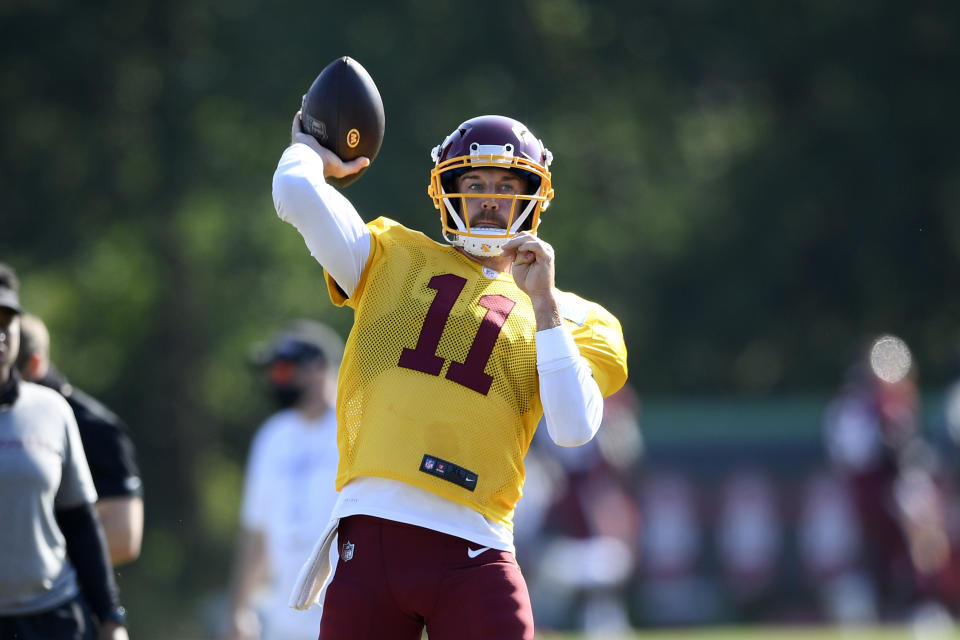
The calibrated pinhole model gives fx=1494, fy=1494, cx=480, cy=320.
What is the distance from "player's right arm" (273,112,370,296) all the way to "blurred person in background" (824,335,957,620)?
8.76 metres

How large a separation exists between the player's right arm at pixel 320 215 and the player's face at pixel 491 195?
11.3 inches

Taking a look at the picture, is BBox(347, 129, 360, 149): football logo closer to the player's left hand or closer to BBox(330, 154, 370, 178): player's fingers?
BBox(330, 154, 370, 178): player's fingers

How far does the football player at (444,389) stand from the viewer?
363 cm

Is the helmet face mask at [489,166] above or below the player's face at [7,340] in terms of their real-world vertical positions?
above

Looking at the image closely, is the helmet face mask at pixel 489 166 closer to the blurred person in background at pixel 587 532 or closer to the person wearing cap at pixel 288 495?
the person wearing cap at pixel 288 495

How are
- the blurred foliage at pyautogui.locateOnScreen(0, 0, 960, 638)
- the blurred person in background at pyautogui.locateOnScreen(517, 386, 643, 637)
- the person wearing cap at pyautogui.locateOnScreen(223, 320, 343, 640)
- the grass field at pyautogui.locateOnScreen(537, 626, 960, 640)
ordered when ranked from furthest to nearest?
the blurred foliage at pyautogui.locateOnScreen(0, 0, 960, 638), the blurred person in background at pyautogui.locateOnScreen(517, 386, 643, 637), the grass field at pyautogui.locateOnScreen(537, 626, 960, 640), the person wearing cap at pyautogui.locateOnScreen(223, 320, 343, 640)

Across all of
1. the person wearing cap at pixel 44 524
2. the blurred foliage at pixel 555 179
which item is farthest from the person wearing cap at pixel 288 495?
the blurred foliage at pixel 555 179

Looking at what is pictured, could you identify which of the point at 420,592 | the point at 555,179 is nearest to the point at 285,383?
the point at 420,592

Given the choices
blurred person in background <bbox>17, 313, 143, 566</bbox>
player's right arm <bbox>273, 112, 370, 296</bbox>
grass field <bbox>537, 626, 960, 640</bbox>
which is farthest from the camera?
grass field <bbox>537, 626, 960, 640</bbox>

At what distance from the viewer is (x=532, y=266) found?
3771 millimetres

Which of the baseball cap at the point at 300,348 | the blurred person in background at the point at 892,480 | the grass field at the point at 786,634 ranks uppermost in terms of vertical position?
the baseball cap at the point at 300,348

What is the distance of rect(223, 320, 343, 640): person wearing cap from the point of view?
20.9 feet

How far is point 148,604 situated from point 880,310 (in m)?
10.4

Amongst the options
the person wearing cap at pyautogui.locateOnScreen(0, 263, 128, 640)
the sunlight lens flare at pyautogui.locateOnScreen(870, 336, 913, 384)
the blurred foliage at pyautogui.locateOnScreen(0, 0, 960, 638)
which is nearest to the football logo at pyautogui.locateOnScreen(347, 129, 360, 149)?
the person wearing cap at pyautogui.locateOnScreen(0, 263, 128, 640)
